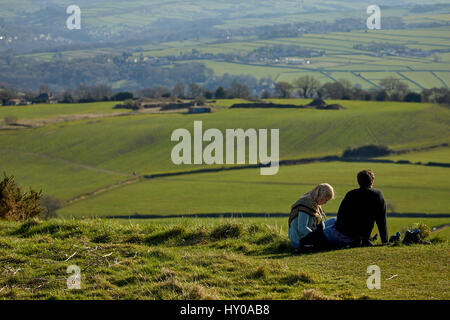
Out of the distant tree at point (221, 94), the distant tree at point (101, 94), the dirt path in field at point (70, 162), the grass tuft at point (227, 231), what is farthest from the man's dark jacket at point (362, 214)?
the distant tree at point (101, 94)

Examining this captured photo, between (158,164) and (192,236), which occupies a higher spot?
(192,236)

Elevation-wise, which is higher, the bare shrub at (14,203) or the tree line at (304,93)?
the bare shrub at (14,203)

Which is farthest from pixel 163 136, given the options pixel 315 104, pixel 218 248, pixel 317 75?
pixel 218 248

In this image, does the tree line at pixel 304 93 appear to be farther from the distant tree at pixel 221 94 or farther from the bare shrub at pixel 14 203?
the bare shrub at pixel 14 203

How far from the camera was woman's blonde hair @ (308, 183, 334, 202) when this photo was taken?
10.4 m

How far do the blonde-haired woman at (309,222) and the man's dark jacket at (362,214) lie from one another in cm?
35

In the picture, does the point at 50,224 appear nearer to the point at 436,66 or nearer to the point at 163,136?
the point at 163,136

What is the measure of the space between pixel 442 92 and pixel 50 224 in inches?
4615

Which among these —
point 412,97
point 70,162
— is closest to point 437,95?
point 412,97

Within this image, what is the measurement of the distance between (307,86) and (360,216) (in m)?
131

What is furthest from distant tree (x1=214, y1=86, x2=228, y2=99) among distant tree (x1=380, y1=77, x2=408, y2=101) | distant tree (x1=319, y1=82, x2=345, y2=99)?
distant tree (x1=380, y1=77, x2=408, y2=101)

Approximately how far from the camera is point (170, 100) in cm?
12769

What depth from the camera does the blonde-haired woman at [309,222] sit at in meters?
10.5

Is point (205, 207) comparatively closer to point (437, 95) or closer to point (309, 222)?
point (309, 222)
